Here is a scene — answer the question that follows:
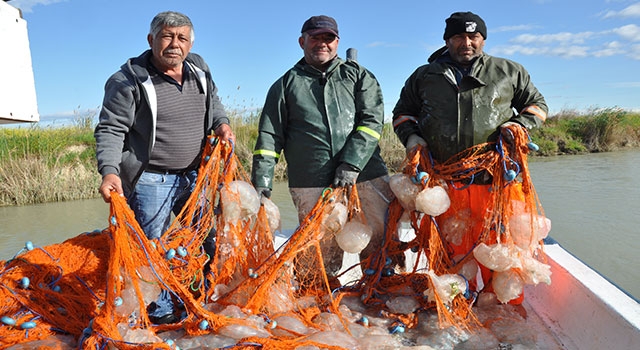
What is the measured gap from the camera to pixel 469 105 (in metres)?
2.84

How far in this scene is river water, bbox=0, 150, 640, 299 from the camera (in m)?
5.10

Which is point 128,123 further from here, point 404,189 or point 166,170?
point 404,189

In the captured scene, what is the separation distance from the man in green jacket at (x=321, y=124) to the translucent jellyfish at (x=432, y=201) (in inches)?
16.5

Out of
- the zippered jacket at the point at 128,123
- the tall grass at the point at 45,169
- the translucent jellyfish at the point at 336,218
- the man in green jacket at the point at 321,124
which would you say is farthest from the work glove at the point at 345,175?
the tall grass at the point at 45,169

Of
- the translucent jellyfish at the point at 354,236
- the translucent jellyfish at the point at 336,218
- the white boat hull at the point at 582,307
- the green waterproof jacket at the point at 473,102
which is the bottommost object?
the white boat hull at the point at 582,307

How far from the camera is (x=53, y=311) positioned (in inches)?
94.5

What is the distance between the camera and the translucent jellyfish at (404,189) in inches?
116

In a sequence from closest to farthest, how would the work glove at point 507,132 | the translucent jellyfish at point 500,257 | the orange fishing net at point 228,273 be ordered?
the orange fishing net at point 228,273 → the translucent jellyfish at point 500,257 → the work glove at point 507,132

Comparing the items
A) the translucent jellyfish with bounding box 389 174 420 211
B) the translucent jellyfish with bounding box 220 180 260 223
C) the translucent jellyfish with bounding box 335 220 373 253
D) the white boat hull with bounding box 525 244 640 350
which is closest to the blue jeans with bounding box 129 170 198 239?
the translucent jellyfish with bounding box 220 180 260 223

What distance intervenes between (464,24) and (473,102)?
464 millimetres

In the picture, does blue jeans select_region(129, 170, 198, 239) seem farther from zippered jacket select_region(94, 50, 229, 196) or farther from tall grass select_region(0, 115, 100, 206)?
tall grass select_region(0, 115, 100, 206)

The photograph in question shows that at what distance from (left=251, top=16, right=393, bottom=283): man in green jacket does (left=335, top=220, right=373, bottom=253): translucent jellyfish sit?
0.26m

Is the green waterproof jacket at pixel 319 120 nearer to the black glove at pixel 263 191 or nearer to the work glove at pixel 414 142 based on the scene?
the black glove at pixel 263 191

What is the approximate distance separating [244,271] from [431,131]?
147cm
